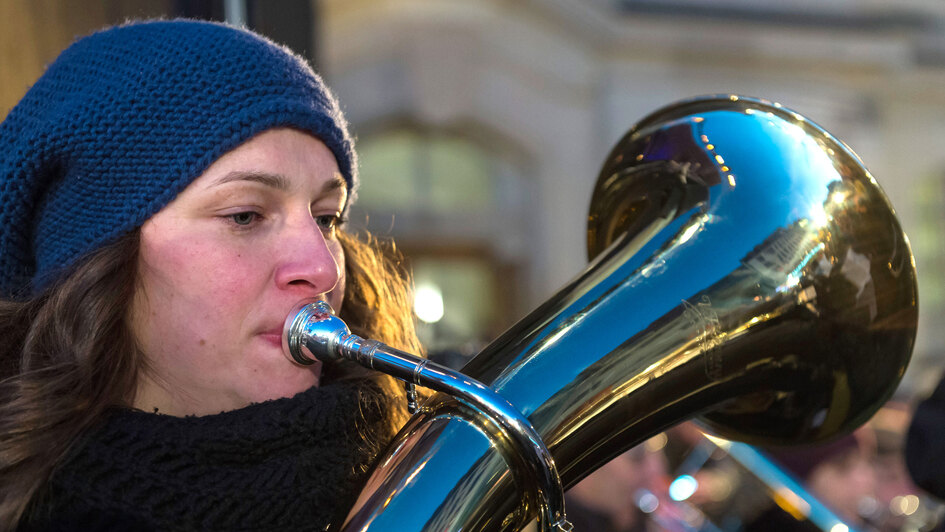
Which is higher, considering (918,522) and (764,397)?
(764,397)

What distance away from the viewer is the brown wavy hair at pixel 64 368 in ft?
4.03

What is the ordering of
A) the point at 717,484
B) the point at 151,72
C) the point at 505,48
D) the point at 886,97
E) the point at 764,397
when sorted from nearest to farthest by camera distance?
1. the point at 151,72
2. the point at 764,397
3. the point at 717,484
4. the point at 505,48
5. the point at 886,97

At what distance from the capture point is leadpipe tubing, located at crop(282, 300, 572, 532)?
1.07m

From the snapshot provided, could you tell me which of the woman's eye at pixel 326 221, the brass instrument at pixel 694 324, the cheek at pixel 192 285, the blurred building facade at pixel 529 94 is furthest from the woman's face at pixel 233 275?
the blurred building facade at pixel 529 94

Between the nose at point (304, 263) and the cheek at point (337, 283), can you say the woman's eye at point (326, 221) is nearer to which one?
the cheek at point (337, 283)

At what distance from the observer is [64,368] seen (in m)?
1.31

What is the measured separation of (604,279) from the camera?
1337 millimetres

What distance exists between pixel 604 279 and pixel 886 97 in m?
13.6

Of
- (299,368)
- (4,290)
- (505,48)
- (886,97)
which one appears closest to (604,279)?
(299,368)

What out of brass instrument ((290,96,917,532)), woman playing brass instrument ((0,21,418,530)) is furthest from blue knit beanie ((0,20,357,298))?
brass instrument ((290,96,917,532))

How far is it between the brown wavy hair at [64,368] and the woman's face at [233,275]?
0.14 ft

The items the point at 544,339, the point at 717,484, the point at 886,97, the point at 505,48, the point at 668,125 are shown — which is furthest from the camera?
the point at 886,97

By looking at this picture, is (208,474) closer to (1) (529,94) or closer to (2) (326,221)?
(2) (326,221)

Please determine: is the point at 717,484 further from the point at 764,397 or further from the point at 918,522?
the point at 764,397
